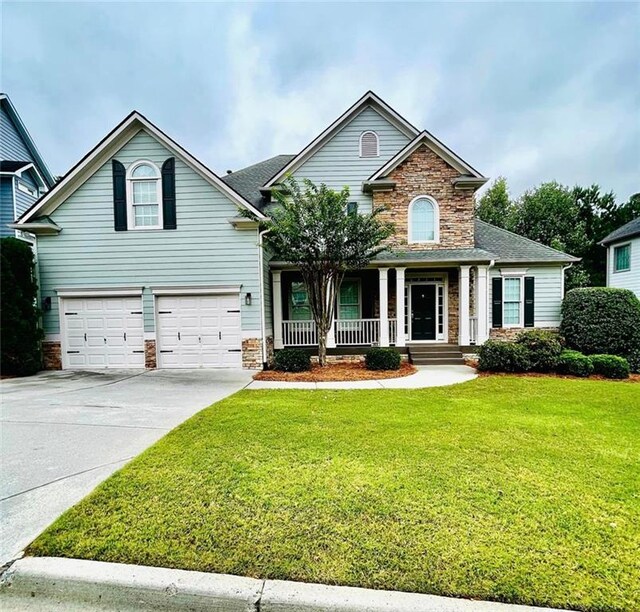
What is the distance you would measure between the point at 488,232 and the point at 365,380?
9.81 m

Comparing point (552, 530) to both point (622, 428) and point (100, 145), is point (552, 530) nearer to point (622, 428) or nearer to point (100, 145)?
point (622, 428)

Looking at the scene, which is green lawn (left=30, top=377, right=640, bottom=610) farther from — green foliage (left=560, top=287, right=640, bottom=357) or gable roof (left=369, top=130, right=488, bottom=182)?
gable roof (left=369, top=130, right=488, bottom=182)

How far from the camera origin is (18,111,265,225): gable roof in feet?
33.8

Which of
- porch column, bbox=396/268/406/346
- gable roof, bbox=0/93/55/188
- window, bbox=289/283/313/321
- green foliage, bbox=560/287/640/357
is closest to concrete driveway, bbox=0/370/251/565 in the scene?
window, bbox=289/283/313/321

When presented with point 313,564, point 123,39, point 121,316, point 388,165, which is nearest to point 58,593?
point 313,564

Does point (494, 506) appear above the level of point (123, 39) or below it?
below

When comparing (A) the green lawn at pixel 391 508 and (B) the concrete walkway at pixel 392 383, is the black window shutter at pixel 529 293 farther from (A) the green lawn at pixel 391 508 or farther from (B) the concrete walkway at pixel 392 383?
(A) the green lawn at pixel 391 508

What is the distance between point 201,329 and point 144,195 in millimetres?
4460

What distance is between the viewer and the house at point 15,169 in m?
13.9

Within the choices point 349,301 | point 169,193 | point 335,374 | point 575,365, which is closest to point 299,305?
point 349,301

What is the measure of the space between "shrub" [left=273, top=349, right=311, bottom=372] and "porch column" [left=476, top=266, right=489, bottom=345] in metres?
6.20

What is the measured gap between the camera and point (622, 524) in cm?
278

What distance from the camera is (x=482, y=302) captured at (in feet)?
39.9

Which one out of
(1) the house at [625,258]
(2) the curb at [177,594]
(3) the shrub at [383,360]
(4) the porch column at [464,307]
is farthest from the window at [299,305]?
(1) the house at [625,258]
